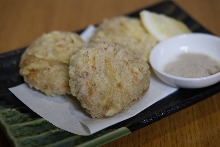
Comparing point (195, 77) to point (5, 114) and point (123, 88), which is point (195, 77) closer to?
point (123, 88)

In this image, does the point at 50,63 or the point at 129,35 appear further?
the point at 129,35

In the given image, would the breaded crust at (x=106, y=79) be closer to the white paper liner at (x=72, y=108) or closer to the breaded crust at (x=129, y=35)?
the white paper liner at (x=72, y=108)

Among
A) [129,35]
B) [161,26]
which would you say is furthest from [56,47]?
[161,26]

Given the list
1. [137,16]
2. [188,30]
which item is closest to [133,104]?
[188,30]

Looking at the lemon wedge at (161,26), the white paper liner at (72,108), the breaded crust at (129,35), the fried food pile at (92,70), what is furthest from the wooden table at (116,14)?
the breaded crust at (129,35)

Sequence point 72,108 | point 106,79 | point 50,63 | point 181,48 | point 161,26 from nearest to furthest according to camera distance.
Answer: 1. point 106,79
2. point 72,108
3. point 50,63
4. point 181,48
5. point 161,26

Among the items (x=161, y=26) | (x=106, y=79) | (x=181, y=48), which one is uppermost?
(x=106, y=79)

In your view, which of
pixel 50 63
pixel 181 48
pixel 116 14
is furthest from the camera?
→ pixel 116 14

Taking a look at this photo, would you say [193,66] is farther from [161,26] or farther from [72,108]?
[72,108]
